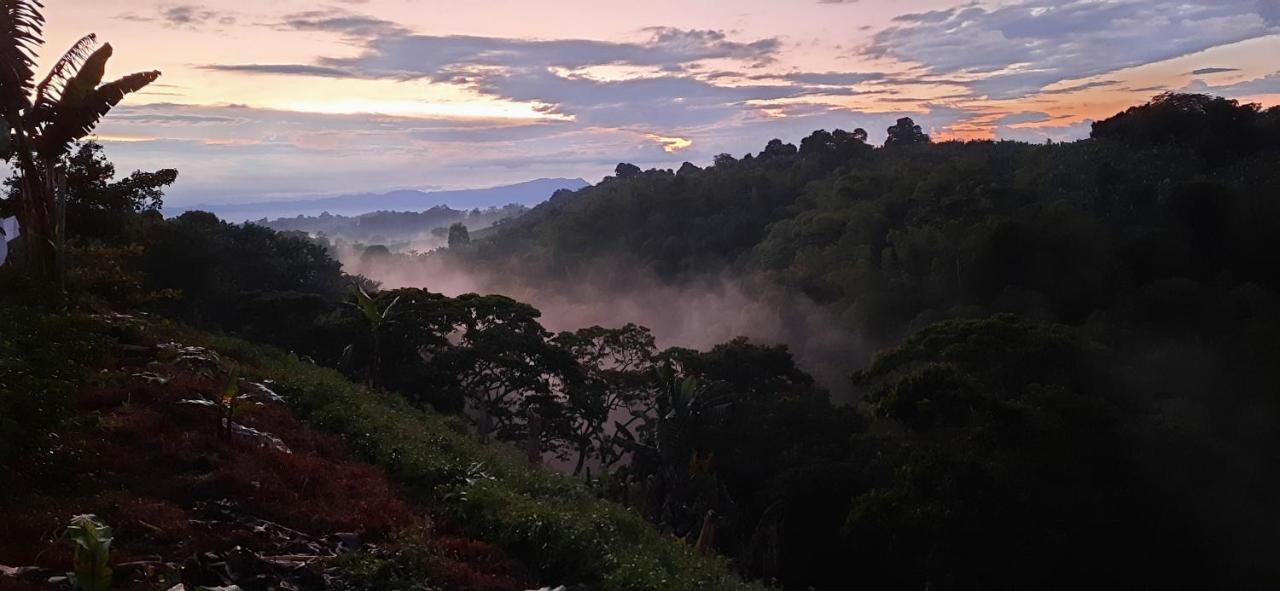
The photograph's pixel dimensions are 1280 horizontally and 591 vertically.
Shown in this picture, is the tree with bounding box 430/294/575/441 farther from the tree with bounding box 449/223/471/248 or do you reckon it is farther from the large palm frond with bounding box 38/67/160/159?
the tree with bounding box 449/223/471/248

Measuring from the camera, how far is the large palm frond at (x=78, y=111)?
15.1m

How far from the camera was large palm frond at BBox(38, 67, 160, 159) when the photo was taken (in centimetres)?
1505

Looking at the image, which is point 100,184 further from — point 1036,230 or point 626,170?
point 626,170

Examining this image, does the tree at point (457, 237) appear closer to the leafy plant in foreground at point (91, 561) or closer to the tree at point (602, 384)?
the tree at point (602, 384)

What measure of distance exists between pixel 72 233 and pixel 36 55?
528 centimetres

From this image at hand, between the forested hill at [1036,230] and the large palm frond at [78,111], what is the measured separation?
30.4 meters

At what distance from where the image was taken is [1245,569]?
20.4 meters

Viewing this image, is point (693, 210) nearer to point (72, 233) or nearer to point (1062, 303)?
point (1062, 303)

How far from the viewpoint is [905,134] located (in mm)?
123000

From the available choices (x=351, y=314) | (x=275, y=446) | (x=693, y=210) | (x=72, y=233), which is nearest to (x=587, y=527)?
(x=275, y=446)

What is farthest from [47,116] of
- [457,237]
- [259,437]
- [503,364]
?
[457,237]

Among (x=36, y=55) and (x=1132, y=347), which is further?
(x=1132, y=347)

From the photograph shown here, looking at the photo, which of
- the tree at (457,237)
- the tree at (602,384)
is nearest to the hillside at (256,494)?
the tree at (602,384)

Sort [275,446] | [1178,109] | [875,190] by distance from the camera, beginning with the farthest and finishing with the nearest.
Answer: [875,190], [1178,109], [275,446]
